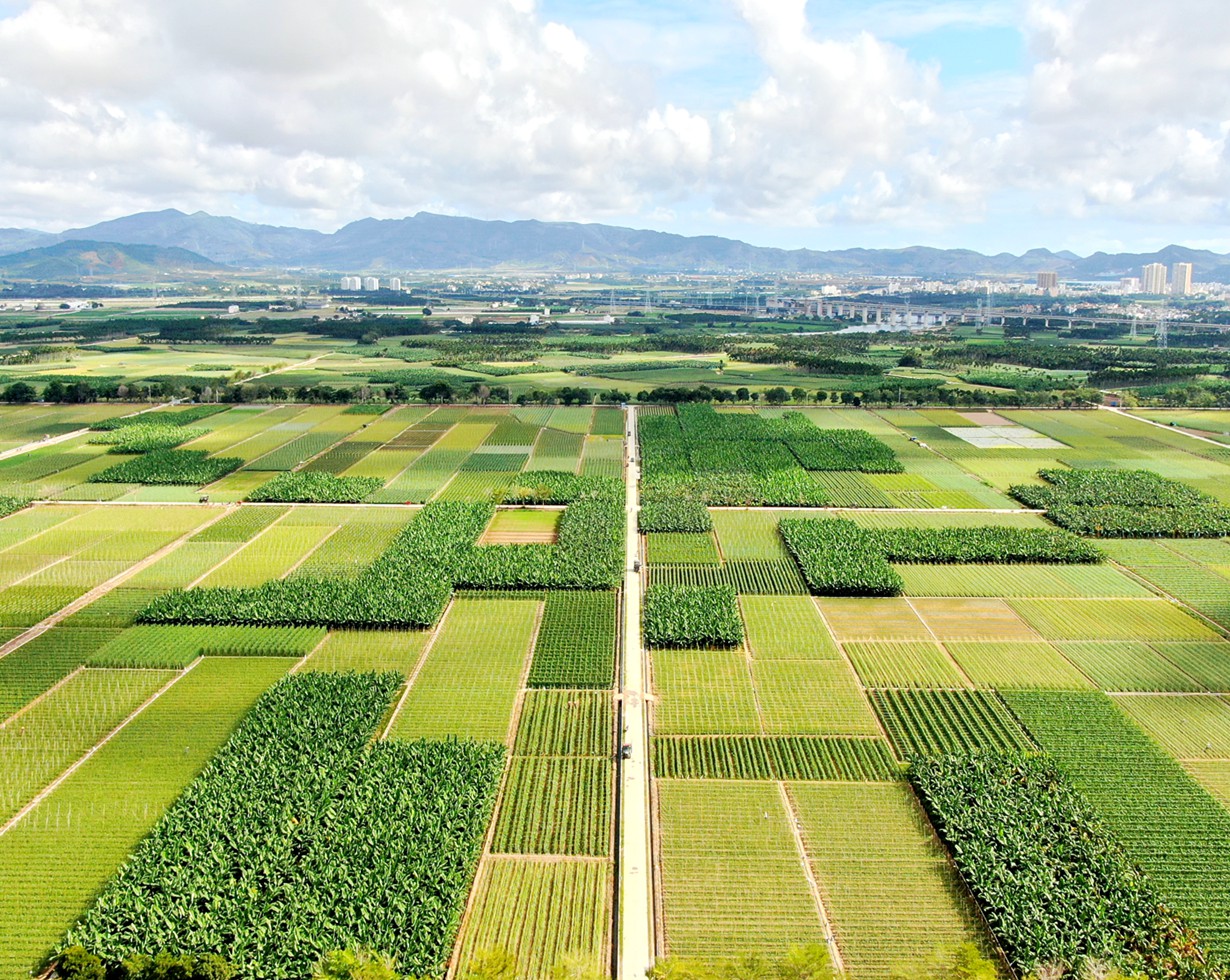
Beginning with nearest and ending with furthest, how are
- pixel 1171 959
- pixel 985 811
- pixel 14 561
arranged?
pixel 1171 959
pixel 985 811
pixel 14 561

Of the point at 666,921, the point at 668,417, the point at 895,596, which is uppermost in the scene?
the point at 668,417

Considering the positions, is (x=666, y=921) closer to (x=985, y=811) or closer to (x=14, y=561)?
(x=985, y=811)

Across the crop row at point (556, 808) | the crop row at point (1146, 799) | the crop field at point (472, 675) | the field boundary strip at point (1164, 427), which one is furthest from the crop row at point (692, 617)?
the field boundary strip at point (1164, 427)

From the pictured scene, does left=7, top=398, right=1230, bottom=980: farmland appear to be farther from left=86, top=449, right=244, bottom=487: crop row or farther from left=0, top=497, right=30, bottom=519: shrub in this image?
left=86, top=449, right=244, bottom=487: crop row

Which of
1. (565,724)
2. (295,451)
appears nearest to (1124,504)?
(565,724)

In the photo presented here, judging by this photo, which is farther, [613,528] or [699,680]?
[613,528]

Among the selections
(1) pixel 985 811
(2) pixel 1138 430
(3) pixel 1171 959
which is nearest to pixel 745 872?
(1) pixel 985 811

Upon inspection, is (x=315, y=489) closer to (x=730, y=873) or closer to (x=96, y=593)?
(x=96, y=593)
